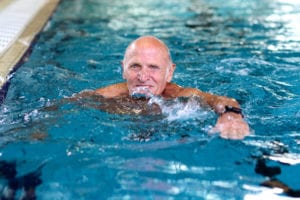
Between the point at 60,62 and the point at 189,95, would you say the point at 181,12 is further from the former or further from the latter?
the point at 189,95

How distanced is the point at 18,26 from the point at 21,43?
42.4 inches

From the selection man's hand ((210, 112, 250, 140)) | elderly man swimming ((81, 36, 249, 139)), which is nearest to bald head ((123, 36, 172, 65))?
elderly man swimming ((81, 36, 249, 139))

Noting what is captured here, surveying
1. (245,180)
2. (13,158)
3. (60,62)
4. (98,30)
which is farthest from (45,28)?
(245,180)

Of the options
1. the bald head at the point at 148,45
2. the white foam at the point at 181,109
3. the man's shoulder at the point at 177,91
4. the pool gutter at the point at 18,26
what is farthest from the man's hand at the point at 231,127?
the pool gutter at the point at 18,26

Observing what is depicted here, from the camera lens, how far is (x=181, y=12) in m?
9.09

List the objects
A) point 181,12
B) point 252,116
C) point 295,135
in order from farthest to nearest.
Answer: point 181,12, point 252,116, point 295,135

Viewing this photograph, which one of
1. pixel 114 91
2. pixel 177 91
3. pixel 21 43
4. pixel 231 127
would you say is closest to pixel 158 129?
pixel 231 127

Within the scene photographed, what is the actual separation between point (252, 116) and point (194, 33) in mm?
3894

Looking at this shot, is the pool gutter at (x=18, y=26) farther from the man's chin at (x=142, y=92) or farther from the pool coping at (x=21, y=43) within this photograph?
the man's chin at (x=142, y=92)

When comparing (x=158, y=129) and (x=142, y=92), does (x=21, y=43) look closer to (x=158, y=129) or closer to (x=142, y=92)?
(x=142, y=92)

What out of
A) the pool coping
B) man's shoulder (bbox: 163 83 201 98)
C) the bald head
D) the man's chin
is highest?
the bald head

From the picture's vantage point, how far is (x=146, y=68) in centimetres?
345

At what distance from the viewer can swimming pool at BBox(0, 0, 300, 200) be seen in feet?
7.91

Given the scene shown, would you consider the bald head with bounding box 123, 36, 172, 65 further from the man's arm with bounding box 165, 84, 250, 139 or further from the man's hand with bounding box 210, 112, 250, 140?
the man's hand with bounding box 210, 112, 250, 140
